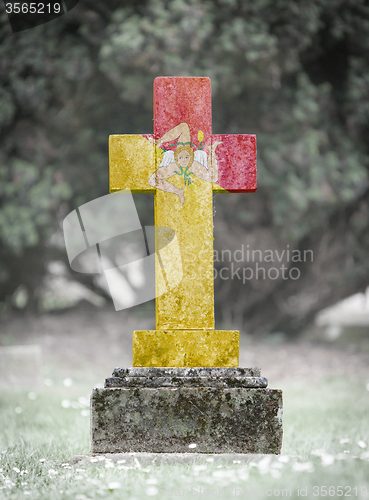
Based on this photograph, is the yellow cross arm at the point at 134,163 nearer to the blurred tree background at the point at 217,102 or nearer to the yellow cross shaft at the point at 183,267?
the yellow cross shaft at the point at 183,267

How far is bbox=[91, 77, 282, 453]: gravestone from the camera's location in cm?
267

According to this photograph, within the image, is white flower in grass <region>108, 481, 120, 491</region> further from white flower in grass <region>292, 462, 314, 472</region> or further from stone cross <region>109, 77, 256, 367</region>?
stone cross <region>109, 77, 256, 367</region>

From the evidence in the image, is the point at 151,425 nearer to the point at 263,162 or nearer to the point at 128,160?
the point at 128,160

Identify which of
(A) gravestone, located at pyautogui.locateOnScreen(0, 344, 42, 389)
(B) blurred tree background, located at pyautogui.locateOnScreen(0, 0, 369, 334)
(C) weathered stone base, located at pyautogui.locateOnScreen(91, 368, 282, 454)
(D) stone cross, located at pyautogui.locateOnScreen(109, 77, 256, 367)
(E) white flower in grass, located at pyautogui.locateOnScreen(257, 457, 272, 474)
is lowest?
(E) white flower in grass, located at pyautogui.locateOnScreen(257, 457, 272, 474)

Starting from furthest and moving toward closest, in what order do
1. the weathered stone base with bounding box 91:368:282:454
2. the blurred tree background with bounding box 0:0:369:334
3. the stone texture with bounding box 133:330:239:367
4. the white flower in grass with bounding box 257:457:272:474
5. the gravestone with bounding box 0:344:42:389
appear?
the blurred tree background with bounding box 0:0:369:334, the gravestone with bounding box 0:344:42:389, the stone texture with bounding box 133:330:239:367, the weathered stone base with bounding box 91:368:282:454, the white flower in grass with bounding box 257:457:272:474

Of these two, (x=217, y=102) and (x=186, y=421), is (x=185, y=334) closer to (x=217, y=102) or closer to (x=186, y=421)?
(x=186, y=421)

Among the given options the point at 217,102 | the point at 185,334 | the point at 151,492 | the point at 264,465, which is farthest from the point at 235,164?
the point at 217,102

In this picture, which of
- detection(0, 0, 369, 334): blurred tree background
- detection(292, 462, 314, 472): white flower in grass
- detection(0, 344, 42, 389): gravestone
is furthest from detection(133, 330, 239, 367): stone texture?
detection(0, 0, 369, 334): blurred tree background

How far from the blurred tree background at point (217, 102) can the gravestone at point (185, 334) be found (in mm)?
3803

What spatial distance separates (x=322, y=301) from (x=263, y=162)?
3142 mm

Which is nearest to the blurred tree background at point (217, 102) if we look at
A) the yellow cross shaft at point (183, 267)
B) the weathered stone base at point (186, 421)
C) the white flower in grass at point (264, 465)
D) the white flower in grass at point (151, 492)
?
the yellow cross shaft at point (183, 267)

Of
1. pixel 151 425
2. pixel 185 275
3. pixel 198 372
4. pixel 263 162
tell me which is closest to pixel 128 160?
pixel 185 275

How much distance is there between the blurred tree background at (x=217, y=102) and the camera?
262 inches

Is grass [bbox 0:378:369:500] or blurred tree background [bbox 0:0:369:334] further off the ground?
blurred tree background [bbox 0:0:369:334]
